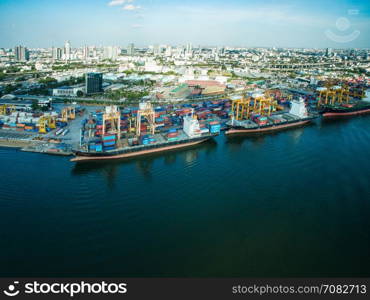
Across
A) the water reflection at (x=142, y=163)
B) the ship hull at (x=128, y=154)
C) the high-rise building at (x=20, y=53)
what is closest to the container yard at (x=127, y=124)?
the ship hull at (x=128, y=154)

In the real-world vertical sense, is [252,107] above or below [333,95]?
below

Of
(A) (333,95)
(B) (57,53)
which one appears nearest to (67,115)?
(A) (333,95)

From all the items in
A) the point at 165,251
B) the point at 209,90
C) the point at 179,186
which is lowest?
the point at 165,251

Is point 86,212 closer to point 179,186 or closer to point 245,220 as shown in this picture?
point 179,186

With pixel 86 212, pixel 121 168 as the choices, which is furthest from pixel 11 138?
pixel 86 212

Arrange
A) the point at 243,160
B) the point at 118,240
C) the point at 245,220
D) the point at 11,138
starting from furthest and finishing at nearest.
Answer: the point at 11,138 < the point at 243,160 < the point at 245,220 < the point at 118,240

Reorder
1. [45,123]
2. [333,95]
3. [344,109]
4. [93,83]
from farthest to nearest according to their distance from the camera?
[93,83]
[333,95]
[344,109]
[45,123]

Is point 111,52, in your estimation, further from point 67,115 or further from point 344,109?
point 344,109

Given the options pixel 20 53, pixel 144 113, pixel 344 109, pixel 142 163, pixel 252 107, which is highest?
pixel 20 53
